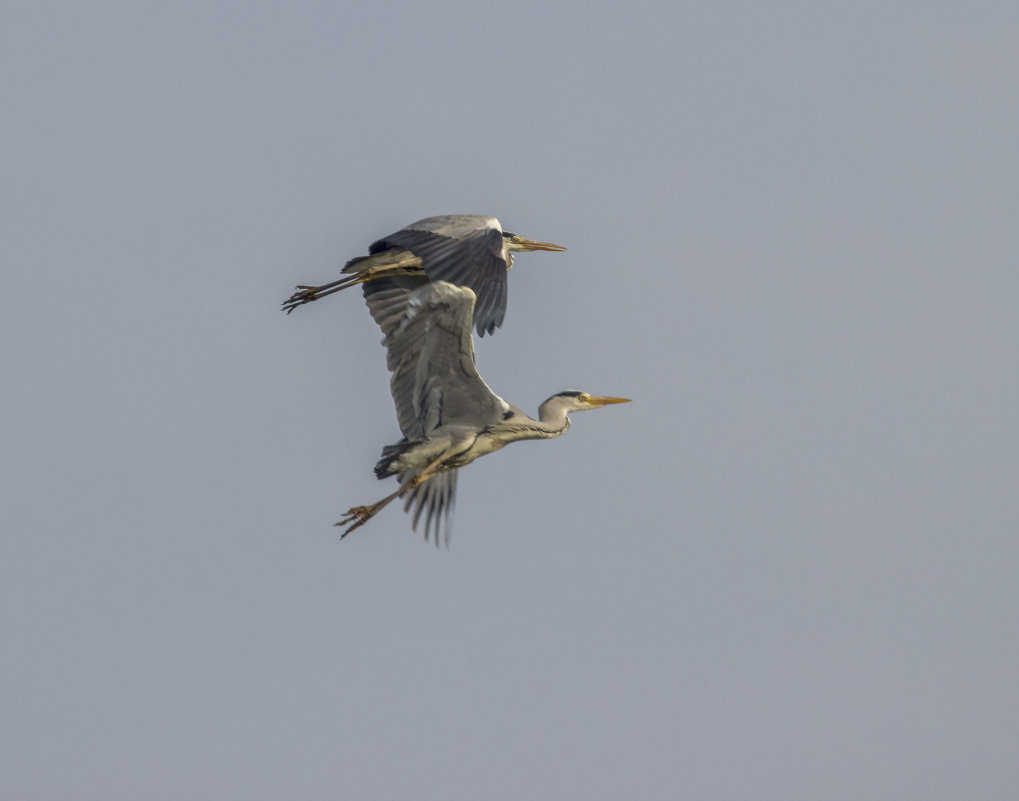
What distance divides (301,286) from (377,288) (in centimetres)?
100

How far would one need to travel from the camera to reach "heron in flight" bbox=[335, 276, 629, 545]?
501 inches

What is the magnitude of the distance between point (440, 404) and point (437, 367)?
358 millimetres

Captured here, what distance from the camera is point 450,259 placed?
1341 centimetres

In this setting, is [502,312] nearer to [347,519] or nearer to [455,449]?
[455,449]

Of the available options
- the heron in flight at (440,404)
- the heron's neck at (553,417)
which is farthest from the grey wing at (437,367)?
the heron's neck at (553,417)

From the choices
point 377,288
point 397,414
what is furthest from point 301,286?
point 397,414

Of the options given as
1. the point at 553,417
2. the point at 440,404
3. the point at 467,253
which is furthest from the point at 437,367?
the point at 553,417

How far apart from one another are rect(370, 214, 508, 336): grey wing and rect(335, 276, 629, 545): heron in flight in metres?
0.24

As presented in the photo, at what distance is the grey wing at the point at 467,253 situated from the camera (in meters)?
13.1

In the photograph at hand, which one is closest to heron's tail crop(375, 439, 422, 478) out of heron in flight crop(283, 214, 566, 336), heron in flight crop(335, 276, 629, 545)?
heron in flight crop(335, 276, 629, 545)

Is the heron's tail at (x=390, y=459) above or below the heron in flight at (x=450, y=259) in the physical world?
below

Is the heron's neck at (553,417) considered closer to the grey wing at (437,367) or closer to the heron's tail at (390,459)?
the grey wing at (437,367)

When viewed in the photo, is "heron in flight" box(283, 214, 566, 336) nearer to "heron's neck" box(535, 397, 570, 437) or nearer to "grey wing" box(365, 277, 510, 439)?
"grey wing" box(365, 277, 510, 439)

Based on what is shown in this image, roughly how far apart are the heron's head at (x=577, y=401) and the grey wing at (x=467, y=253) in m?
1.28
